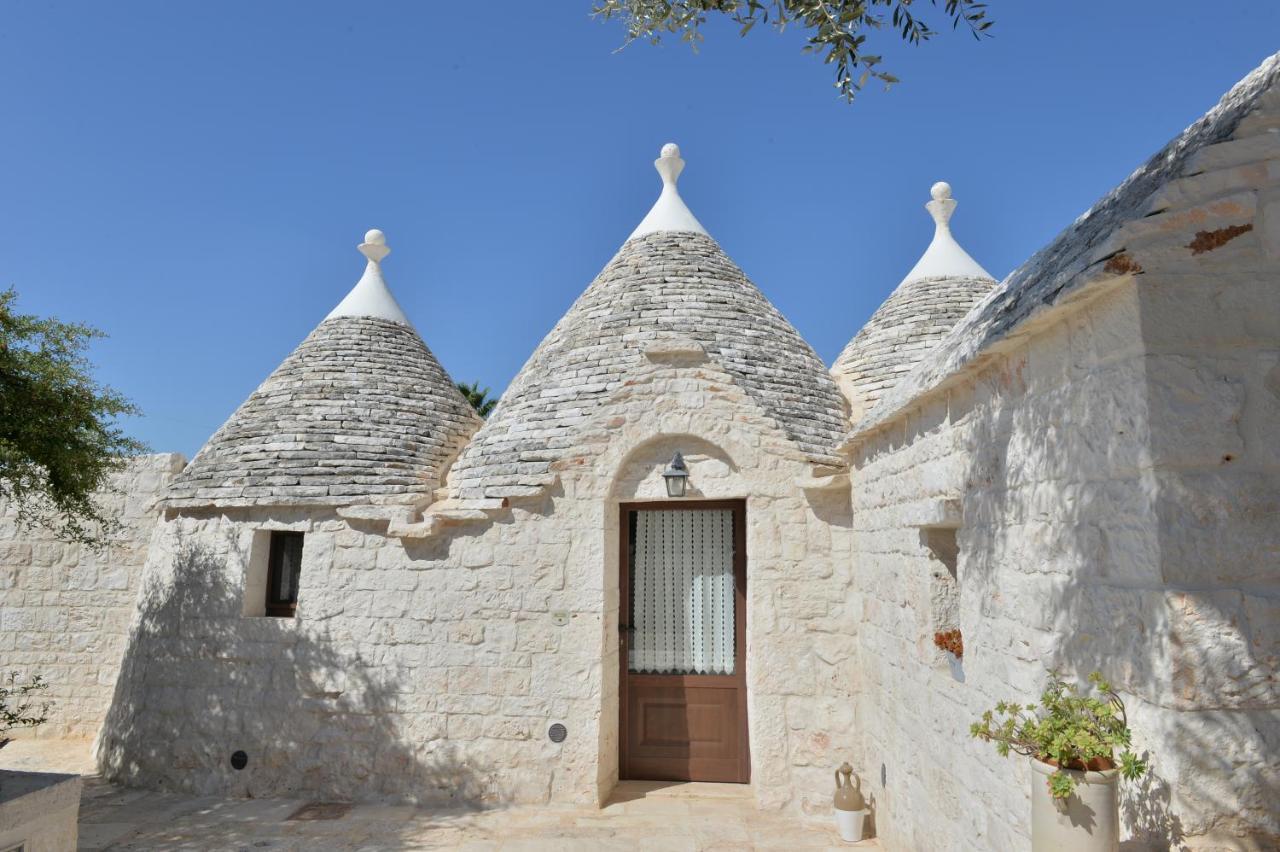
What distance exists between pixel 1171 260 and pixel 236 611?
24.5 ft

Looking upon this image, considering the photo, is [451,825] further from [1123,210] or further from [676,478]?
[1123,210]

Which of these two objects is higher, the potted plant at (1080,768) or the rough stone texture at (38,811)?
the potted plant at (1080,768)

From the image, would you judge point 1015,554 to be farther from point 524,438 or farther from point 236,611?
point 236,611

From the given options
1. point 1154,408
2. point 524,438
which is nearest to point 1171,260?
point 1154,408

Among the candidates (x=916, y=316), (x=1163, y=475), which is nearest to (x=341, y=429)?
(x=916, y=316)

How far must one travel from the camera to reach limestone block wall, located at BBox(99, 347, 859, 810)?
6297 millimetres

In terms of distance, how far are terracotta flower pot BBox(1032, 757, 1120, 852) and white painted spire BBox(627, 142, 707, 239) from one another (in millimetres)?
7794

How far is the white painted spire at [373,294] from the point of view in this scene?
9.46 meters

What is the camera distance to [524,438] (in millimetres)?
7242

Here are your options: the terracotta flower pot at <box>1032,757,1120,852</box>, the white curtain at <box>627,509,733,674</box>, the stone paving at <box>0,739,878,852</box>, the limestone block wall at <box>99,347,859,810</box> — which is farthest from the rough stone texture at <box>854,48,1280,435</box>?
the stone paving at <box>0,739,878,852</box>

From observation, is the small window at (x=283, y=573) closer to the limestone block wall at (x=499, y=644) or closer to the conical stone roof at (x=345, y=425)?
the limestone block wall at (x=499, y=644)

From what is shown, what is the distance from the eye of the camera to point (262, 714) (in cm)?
681

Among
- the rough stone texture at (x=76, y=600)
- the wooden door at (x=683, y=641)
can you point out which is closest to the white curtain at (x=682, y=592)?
the wooden door at (x=683, y=641)

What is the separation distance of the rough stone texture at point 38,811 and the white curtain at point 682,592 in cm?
414
